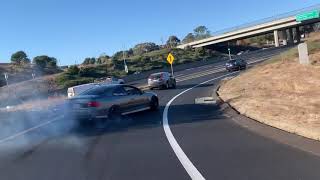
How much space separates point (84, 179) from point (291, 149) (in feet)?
14.1

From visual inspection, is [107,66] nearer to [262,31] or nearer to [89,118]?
[262,31]

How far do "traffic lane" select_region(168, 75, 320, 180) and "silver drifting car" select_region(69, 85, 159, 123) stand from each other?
3.44 m

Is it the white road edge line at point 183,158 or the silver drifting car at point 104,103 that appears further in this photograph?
the silver drifting car at point 104,103

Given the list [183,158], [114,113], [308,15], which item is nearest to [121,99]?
[114,113]

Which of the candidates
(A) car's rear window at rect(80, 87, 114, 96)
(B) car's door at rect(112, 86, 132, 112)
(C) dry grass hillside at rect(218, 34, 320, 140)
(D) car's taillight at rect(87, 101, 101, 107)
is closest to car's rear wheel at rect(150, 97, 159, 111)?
(B) car's door at rect(112, 86, 132, 112)

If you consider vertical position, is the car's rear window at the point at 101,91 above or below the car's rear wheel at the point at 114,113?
above

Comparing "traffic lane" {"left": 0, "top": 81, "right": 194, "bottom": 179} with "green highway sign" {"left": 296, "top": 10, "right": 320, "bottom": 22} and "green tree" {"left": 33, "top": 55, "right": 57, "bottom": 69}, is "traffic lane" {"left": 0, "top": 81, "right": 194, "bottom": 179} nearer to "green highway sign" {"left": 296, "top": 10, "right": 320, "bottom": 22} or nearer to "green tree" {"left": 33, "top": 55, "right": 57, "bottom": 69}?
"green highway sign" {"left": 296, "top": 10, "right": 320, "bottom": 22}

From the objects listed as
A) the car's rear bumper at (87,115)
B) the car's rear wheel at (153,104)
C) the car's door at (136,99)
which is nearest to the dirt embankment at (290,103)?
the car's rear wheel at (153,104)

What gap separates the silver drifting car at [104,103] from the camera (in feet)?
61.5

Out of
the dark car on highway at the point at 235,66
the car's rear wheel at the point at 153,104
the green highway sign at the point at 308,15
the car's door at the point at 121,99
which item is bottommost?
the dark car on highway at the point at 235,66

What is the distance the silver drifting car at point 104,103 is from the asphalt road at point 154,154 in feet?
4.35

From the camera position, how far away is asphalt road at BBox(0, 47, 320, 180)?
906 cm

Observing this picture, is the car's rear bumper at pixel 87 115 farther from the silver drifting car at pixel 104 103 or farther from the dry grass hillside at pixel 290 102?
the dry grass hillside at pixel 290 102

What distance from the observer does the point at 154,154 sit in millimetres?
11289
